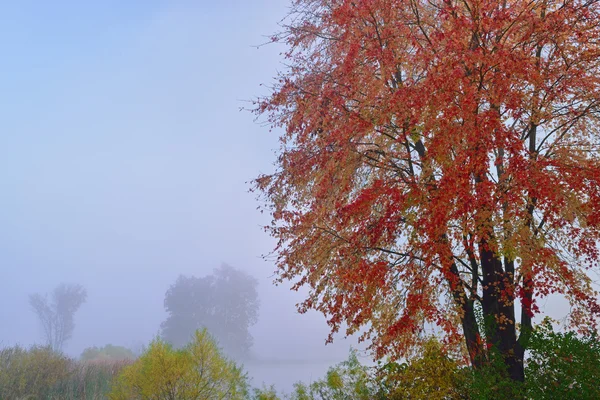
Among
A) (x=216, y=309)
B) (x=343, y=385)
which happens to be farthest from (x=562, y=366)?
(x=216, y=309)

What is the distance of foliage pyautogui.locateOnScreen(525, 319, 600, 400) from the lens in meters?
6.01

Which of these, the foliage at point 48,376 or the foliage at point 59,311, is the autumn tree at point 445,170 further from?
the foliage at point 59,311

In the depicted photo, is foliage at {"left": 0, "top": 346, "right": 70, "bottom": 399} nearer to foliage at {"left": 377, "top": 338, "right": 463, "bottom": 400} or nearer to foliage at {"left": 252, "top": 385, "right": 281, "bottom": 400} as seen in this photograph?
foliage at {"left": 252, "top": 385, "right": 281, "bottom": 400}

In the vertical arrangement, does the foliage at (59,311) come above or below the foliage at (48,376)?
above

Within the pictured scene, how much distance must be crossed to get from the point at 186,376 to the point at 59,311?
52.6m

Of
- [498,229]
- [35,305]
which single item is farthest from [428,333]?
[35,305]

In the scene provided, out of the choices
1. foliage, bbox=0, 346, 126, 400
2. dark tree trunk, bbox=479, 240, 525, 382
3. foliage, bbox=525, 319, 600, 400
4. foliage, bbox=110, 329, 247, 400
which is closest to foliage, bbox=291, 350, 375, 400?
foliage, bbox=110, 329, 247, 400

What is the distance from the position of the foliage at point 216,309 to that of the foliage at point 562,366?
1749 inches

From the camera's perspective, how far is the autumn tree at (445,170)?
6.96 meters

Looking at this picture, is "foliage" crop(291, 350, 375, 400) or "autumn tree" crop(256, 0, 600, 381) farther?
"foliage" crop(291, 350, 375, 400)

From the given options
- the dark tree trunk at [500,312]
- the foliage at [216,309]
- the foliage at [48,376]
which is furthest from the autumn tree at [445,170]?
the foliage at [216,309]

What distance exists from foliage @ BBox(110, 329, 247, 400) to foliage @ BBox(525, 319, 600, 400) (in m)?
6.31

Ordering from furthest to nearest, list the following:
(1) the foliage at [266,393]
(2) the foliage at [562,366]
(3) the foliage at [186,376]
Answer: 1. (3) the foliage at [186,376]
2. (1) the foliage at [266,393]
3. (2) the foliage at [562,366]

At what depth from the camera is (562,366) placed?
20.6 feet
